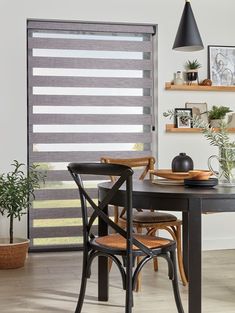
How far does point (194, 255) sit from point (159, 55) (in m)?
2.76

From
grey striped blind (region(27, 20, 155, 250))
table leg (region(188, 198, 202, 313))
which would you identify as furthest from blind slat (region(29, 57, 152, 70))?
table leg (region(188, 198, 202, 313))

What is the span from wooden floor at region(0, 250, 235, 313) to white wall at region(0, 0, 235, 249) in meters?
0.67

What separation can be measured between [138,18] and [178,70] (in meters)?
0.61

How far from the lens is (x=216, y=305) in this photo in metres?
3.44

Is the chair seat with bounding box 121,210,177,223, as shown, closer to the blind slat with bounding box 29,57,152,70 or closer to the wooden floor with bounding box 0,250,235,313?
the wooden floor with bounding box 0,250,235,313

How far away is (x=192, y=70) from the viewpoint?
5.20 meters

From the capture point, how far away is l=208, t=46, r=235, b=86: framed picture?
17.4 ft

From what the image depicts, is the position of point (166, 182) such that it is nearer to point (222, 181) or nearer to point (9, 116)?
point (222, 181)

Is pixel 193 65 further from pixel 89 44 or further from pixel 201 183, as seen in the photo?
pixel 201 183

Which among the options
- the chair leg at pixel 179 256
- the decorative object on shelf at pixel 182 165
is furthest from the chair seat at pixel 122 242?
the chair leg at pixel 179 256

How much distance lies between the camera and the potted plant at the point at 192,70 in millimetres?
5195

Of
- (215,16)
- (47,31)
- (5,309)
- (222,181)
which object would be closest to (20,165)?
(47,31)

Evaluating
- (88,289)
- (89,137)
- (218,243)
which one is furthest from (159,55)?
(88,289)

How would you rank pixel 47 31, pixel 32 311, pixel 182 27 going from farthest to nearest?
1. pixel 47 31
2. pixel 182 27
3. pixel 32 311
